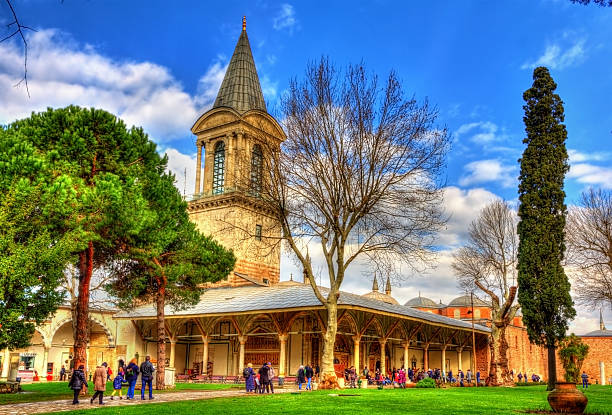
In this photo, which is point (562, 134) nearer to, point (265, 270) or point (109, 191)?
point (109, 191)

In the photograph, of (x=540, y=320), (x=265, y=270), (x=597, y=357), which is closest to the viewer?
(x=540, y=320)

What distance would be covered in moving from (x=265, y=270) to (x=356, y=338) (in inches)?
590

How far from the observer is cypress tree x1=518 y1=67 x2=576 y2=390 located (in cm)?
2209

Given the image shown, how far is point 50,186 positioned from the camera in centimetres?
1419

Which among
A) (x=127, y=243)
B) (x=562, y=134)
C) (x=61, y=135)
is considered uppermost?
(x=562, y=134)

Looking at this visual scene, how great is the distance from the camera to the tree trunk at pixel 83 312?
16.3 meters

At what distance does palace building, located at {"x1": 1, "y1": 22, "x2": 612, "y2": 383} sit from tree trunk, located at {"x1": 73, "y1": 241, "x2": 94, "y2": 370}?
470 cm

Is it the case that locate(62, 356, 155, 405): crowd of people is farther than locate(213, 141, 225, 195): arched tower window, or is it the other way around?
locate(213, 141, 225, 195): arched tower window

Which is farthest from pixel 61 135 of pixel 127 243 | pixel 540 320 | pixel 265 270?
pixel 265 270

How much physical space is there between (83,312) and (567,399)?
12668 millimetres

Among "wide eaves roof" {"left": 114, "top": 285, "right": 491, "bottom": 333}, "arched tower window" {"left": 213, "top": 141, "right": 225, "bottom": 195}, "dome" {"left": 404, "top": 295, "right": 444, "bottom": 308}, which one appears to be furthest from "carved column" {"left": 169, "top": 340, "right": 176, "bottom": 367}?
"dome" {"left": 404, "top": 295, "right": 444, "bottom": 308}

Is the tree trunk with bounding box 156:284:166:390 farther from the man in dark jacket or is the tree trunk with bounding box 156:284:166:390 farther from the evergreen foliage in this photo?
the evergreen foliage

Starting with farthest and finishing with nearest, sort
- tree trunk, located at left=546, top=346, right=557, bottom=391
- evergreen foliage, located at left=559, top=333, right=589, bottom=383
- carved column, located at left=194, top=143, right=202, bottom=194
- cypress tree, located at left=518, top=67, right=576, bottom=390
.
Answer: carved column, located at left=194, top=143, right=202, bottom=194, evergreen foliage, located at left=559, top=333, right=589, bottom=383, cypress tree, located at left=518, top=67, right=576, bottom=390, tree trunk, located at left=546, top=346, right=557, bottom=391

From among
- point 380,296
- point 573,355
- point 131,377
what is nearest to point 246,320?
point 131,377
